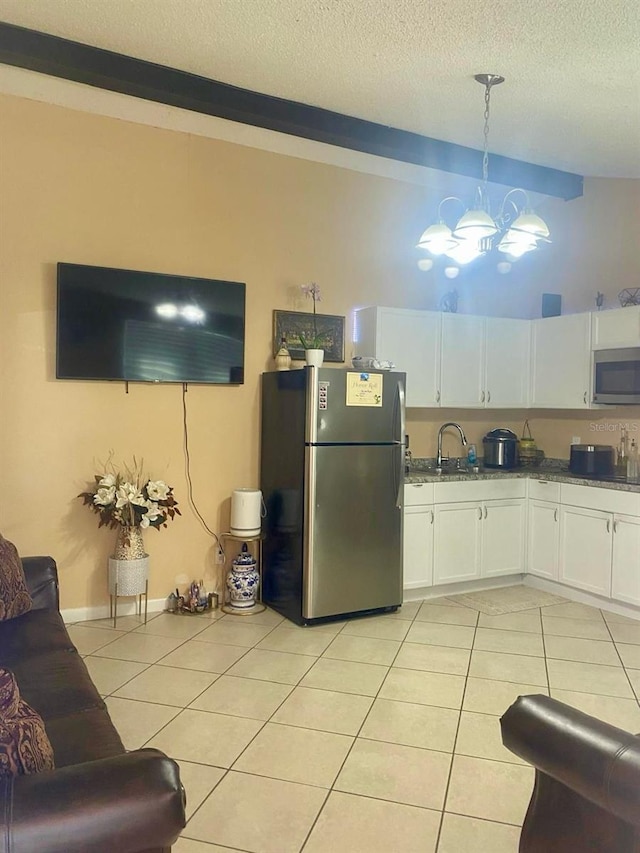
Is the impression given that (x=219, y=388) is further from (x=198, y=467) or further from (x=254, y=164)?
(x=254, y=164)

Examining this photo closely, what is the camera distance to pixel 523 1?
2.76m

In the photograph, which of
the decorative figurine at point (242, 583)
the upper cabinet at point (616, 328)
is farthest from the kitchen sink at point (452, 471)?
the decorative figurine at point (242, 583)

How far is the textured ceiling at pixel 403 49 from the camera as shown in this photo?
2.86 m

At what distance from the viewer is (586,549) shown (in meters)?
4.44

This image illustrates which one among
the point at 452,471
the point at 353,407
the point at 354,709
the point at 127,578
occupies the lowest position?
the point at 354,709

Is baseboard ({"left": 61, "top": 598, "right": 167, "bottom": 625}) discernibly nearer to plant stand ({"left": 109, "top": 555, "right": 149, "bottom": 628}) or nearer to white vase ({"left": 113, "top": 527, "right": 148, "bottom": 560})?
plant stand ({"left": 109, "top": 555, "right": 149, "bottom": 628})

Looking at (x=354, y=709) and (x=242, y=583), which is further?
(x=242, y=583)

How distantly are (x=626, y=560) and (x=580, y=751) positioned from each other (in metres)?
3.09

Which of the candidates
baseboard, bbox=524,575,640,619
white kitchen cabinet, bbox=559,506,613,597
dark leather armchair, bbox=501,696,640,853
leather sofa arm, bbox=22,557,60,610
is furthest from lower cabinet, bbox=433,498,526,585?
dark leather armchair, bbox=501,696,640,853

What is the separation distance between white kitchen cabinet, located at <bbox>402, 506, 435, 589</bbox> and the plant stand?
5.72ft

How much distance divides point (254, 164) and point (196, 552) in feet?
8.81

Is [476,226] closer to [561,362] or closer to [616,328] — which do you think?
[616,328]

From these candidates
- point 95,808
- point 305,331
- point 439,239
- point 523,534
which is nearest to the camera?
point 95,808

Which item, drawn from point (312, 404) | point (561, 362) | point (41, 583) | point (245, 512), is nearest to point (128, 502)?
point (245, 512)
